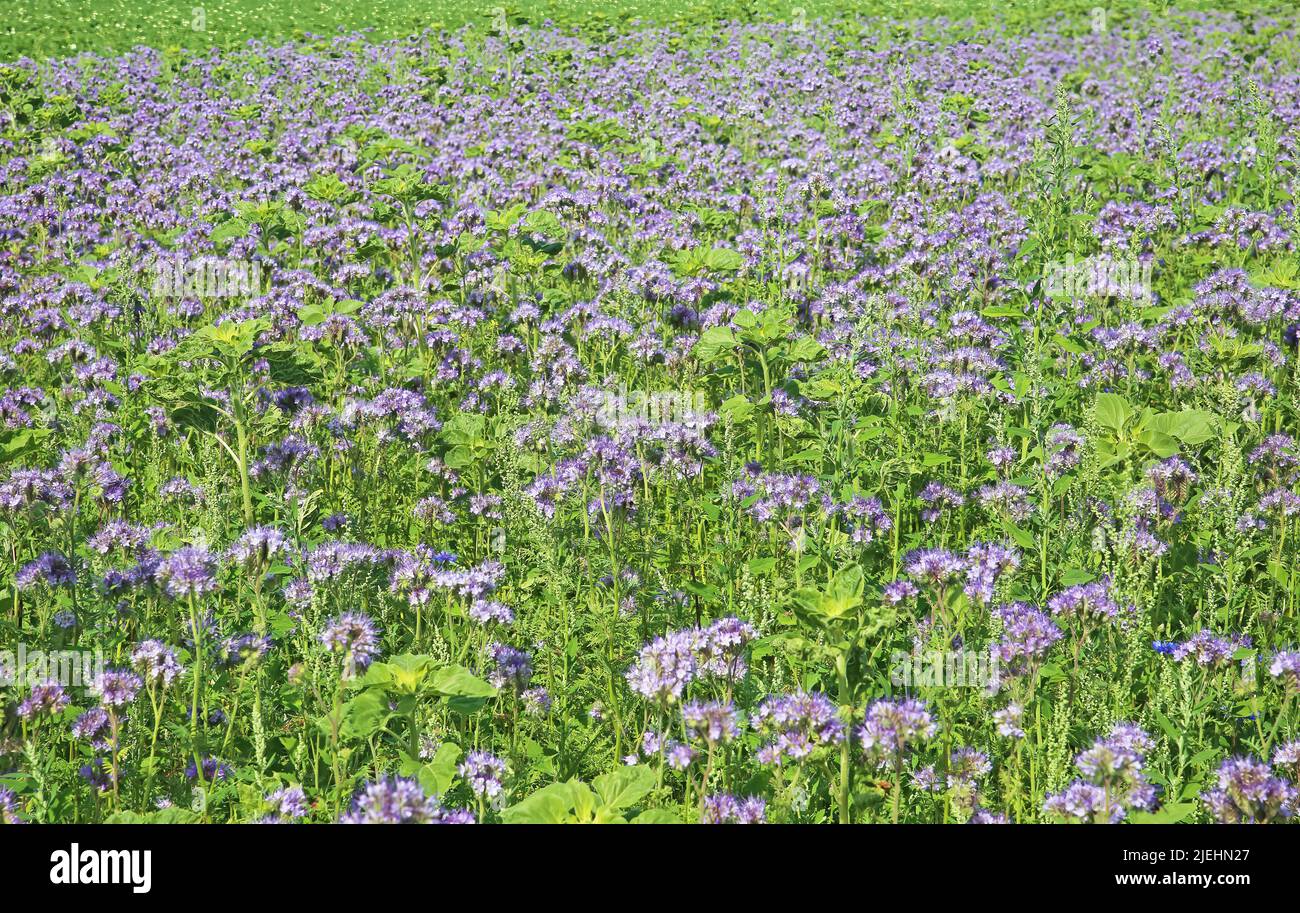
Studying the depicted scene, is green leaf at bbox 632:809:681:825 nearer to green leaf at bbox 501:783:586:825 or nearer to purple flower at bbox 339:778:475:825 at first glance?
green leaf at bbox 501:783:586:825

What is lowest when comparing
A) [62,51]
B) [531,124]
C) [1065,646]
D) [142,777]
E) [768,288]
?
[142,777]

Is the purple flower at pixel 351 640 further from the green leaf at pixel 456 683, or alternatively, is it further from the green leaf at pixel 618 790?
the green leaf at pixel 618 790

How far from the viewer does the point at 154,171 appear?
34.9 feet

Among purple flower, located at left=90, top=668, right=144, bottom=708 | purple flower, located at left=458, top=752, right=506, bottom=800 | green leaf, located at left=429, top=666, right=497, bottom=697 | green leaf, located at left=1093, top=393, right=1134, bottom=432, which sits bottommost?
purple flower, located at left=458, top=752, right=506, bottom=800

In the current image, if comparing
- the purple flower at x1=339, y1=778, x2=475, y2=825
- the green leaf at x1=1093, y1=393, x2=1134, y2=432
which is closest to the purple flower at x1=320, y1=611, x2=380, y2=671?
the purple flower at x1=339, y1=778, x2=475, y2=825

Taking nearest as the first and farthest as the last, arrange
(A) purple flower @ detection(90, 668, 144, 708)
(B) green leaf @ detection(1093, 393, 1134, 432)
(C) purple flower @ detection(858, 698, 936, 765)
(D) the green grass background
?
(C) purple flower @ detection(858, 698, 936, 765), (A) purple flower @ detection(90, 668, 144, 708), (B) green leaf @ detection(1093, 393, 1134, 432), (D) the green grass background

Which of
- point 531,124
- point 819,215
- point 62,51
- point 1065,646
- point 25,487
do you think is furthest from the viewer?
point 62,51

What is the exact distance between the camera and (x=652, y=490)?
18.7ft

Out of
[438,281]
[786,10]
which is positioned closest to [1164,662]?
[438,281]

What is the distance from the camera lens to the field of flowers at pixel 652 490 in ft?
11.1

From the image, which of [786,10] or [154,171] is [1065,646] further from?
[786,10]

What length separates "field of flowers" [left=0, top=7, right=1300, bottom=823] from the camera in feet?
11.1

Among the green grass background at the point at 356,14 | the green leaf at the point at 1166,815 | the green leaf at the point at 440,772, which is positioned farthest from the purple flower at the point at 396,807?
the green grass background at the point at 356,14

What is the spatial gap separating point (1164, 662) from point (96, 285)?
6.74 m
